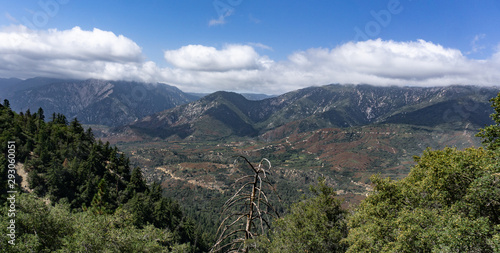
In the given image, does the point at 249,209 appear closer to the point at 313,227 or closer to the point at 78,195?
the point at 313,227

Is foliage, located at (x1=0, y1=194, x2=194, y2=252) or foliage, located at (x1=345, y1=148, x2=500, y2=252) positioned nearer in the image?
foliage, located at (x1=345, y1=148, x2=500, y2=252)

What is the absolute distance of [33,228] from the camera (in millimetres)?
18062

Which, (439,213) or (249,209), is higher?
(249,209)

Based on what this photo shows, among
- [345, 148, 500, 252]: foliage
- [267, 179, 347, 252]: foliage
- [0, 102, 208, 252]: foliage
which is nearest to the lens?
[345, 148, 500, 252]: foliage

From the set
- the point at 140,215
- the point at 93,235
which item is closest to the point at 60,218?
the point at 93,235

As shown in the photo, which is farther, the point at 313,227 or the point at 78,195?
the point at 78,195

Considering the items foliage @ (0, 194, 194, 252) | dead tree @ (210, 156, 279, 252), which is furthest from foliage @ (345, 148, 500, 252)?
foliage @ (0, 194, 194, 252)

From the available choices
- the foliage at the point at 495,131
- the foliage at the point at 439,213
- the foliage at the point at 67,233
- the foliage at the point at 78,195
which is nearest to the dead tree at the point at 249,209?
the foliage at the point at 439,213

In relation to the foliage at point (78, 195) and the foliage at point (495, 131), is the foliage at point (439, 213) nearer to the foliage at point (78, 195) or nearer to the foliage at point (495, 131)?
the foliage at point (495, 131)

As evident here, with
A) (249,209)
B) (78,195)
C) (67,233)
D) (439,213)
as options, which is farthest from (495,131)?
(78,195)

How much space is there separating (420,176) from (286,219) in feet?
48.3

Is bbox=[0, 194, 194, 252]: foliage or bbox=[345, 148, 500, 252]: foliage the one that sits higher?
bbox=[345, 148, 500, 252]: foliage

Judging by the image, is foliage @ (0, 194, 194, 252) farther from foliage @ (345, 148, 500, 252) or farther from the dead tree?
foliage @ (345, 148, 500, 252)

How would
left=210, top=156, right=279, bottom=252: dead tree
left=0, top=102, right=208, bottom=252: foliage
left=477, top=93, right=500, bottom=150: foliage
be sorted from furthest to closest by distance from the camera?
left=477, top=93, right=500, bottom=150: foliage
left=0, top=102, right=208, bottom=252: foliage
left=210, top=156, right=279, bottom=252: dead tree
